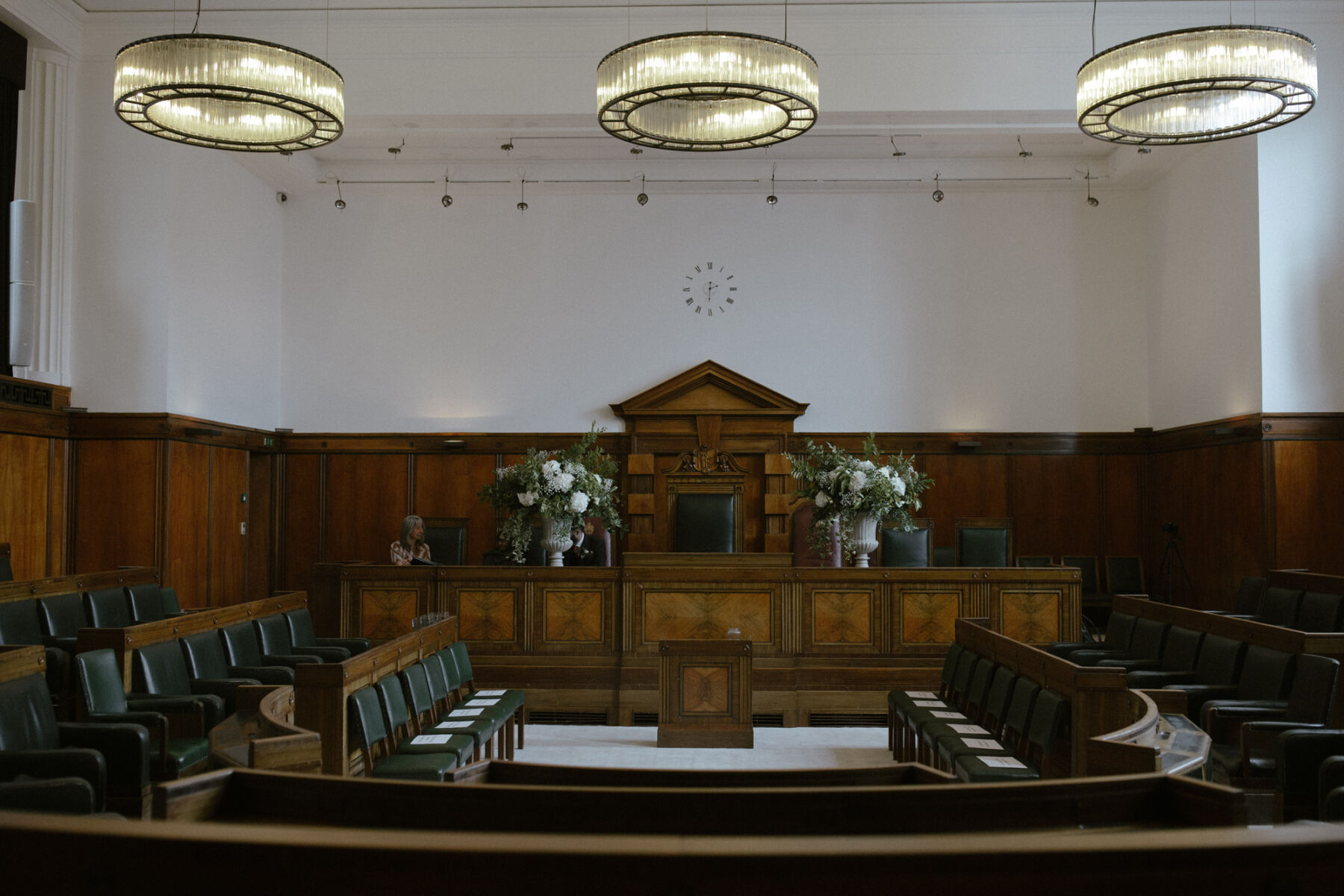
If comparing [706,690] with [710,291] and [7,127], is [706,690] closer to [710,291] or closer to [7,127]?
[710,291]

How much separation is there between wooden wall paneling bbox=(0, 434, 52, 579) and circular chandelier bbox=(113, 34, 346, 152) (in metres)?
4.19

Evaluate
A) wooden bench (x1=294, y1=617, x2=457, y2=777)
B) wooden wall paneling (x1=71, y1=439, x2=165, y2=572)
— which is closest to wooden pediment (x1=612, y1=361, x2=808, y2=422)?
wooden wall paneling (x1=71, y1=439, x2=165, y2=572)

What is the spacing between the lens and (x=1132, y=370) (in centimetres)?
1232

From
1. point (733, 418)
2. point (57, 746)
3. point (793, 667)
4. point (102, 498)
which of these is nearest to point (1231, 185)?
point (733, 418)

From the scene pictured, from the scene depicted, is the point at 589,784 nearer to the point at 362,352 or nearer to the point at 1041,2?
the point at 1041,2

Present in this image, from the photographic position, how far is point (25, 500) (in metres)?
9.18

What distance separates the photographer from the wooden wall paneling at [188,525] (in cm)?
988

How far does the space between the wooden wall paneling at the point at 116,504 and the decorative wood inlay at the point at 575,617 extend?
4.19 meters

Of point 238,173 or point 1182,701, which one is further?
point 238,173

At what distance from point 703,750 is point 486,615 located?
2.34 meters

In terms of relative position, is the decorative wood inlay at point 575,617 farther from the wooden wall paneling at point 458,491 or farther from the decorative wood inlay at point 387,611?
the wooden wall paneling at point 458,491

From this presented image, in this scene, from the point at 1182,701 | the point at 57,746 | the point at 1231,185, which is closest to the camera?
the point at 57,746

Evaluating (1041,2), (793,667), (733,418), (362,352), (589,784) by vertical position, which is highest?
(1041,2)

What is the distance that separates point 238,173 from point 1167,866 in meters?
11.9
